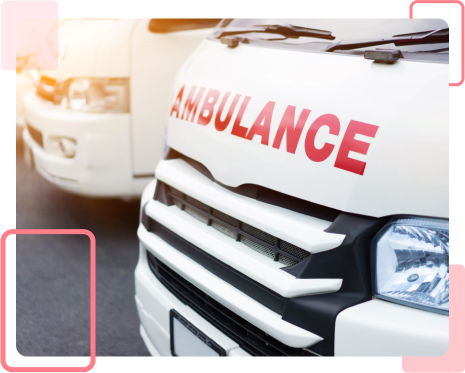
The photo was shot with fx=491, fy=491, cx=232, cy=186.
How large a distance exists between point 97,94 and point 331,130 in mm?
2261

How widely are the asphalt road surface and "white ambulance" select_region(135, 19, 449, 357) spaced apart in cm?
80

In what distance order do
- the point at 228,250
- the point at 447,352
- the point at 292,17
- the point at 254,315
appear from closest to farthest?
the point at 447,352, the point at 254,315, the point at 228,250, the point at 292,17

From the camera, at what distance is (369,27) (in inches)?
61.1

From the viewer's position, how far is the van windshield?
4.49 ft

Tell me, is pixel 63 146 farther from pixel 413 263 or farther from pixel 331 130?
pixel 413 263

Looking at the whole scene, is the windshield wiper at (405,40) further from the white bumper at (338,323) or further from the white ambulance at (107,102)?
the white ambulance at (107,102)

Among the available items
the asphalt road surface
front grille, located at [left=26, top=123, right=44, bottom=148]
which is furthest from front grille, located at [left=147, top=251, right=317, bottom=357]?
front grille, located at [left=26, top=123, right=44, bottom=148]

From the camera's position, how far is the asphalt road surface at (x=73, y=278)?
2.50 m

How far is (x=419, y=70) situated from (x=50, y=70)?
263 centimetres

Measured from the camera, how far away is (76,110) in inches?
126

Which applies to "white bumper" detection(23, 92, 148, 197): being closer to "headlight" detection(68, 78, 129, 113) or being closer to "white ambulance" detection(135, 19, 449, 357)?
"headlight" detection(68, 78, 129, 113)

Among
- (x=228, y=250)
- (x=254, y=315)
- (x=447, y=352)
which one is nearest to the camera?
(x=447, y=352)

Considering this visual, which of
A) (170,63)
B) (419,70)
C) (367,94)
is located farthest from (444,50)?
(170,63)

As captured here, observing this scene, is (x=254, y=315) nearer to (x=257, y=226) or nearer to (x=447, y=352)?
(x=257, y=226)
